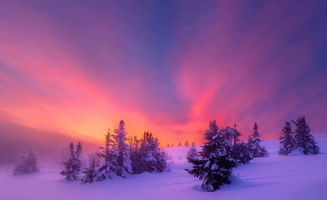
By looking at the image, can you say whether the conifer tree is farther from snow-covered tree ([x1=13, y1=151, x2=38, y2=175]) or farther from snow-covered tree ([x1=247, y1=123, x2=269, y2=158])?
snow-covered tree ([x1=13, y1=151, x2=38, y2=175])

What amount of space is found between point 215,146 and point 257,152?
146ft

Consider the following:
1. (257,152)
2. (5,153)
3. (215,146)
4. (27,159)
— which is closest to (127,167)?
(215,146)

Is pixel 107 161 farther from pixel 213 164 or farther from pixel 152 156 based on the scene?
pixel 213 164

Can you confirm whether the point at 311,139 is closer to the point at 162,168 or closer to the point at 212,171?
the point at 162,168

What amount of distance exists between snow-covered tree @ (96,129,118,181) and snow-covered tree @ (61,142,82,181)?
564cm

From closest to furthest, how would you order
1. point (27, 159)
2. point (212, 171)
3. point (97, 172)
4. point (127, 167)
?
point (212, 171) < point (97, 172) < point (127, 167) < point (27, 159)

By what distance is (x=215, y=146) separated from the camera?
21.2 metres

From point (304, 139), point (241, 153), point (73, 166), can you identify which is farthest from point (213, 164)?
point (304, 139)

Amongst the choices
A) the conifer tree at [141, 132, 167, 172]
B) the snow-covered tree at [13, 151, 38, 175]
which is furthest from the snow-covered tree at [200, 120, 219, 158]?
the snow-covered tree at [13, 151, 38, 175]

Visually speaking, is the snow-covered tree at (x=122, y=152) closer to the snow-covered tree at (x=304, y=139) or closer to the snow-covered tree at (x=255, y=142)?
the snow-covered tree at (x=255, y=142)

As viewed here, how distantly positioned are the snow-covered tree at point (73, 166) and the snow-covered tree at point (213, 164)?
98.0 feet

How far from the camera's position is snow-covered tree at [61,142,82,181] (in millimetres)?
43297

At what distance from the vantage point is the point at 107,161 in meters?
41.6

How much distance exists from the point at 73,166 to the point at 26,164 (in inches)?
1317
